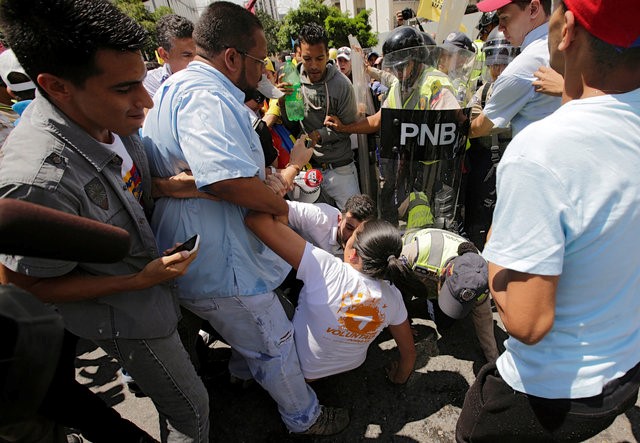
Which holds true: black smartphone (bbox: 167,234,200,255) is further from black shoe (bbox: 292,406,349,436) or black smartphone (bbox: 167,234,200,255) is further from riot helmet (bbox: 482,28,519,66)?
riot helmet (bbox: 482,28,519,66)

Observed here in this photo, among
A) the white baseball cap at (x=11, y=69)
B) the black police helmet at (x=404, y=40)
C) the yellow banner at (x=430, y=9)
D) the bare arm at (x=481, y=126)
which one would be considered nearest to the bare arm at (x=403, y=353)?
the bare arm at (x=481, y=126)

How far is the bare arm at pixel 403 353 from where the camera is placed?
2152 millimetres

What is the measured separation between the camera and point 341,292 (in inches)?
71.9

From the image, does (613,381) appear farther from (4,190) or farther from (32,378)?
(4,190)

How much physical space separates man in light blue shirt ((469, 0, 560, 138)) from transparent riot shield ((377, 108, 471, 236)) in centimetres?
20

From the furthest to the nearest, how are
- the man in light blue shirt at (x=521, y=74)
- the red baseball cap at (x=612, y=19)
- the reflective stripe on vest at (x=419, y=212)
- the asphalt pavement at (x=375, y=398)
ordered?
the reflective stripe on vest at (x=419, y=212), the man in light blue shirt at (x=521, y=74), the asphalt pavement at (x=375, y=398), the red baseball cap at (x=612, y=19)

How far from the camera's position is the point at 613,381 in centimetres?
99

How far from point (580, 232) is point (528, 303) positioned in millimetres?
210

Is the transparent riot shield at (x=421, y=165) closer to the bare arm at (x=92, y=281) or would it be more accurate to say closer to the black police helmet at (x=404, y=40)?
the black police helmet at (x=404, y=40)

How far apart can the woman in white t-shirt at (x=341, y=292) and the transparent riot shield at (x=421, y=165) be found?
877 millimetres

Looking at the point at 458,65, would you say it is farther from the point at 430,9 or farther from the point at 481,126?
the point at 430,9

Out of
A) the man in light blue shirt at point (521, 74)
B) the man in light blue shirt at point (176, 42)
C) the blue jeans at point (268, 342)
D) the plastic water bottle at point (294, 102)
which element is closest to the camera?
the blue jeans at point (268, 342)

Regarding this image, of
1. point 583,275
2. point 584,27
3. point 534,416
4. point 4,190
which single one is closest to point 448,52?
point 584,27

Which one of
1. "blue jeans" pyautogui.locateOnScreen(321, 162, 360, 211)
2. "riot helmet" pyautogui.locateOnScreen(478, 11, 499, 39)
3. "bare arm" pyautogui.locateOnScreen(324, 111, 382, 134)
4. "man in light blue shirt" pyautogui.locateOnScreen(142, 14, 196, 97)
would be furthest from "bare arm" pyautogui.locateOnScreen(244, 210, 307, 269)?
"riot helmet" pyautogui.locateOnScreen(478, 11, 499, 39)
